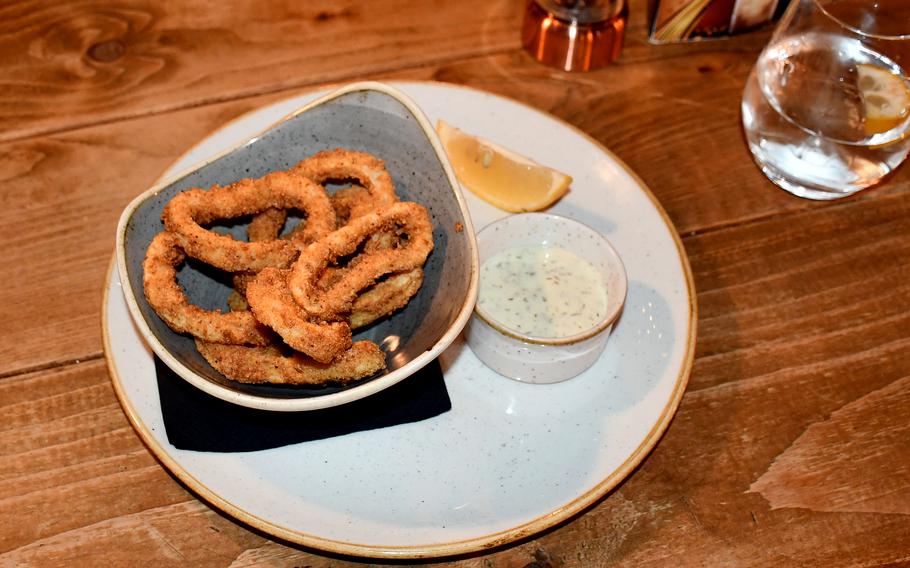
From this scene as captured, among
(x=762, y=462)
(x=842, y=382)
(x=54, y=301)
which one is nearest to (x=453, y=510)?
(x=762, y=462)

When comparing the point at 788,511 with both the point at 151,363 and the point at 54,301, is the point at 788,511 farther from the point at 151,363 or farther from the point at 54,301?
the point at 54,301

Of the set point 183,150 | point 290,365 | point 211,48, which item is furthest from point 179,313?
point 211,48

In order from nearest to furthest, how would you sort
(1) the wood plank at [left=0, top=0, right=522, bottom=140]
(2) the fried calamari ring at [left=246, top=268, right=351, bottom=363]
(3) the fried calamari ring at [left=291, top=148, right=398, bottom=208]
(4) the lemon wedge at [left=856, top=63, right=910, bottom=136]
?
(2) the fried calamari ring at [left=246, top=268, right=351, bottom=363] → (3) the fried calamari ring at [left=291, top=148, right=398, bottom=208] → (4) the lemon wedge at [left=856, top=63, right=910, bottom=136] → (1) the wood plank at [left=0, top=0, right=522, bottom=140]

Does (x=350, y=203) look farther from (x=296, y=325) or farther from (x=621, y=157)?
(x=621, y=157)

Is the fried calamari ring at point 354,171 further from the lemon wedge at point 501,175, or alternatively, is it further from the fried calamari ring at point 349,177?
the lemon wedge at point 501,175

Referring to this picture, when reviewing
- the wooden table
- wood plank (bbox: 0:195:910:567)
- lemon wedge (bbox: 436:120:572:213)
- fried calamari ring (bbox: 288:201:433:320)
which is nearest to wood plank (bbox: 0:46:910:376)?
the wooden table

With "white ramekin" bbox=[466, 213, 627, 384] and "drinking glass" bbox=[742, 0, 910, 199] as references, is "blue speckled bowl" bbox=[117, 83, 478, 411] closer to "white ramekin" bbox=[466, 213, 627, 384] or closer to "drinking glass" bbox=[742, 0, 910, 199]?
"white ramekin" bbox=[466, 213, 627, 384]

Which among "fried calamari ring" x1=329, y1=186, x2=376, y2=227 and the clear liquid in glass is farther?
the clear liquid in glass
